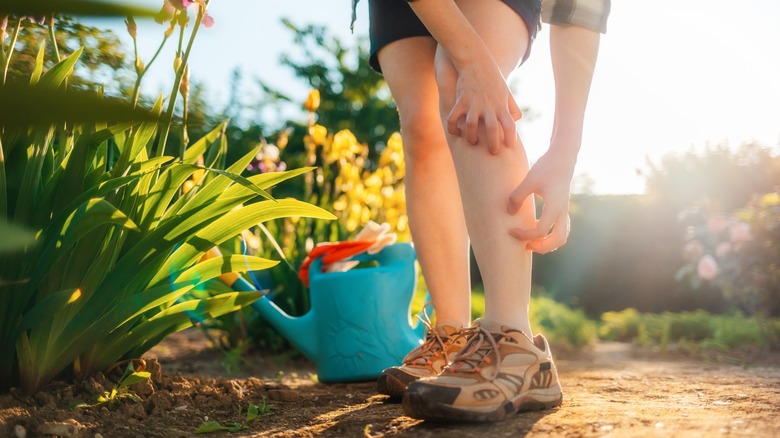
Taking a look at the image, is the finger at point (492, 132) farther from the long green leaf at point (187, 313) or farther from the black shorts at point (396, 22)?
the long green leaf at point (187, 313)

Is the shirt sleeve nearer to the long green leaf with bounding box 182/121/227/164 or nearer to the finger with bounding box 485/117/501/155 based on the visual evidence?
the finger with bounding box 485/117/501/155

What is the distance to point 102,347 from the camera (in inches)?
54.7

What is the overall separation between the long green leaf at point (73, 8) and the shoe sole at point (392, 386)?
1.26 metres

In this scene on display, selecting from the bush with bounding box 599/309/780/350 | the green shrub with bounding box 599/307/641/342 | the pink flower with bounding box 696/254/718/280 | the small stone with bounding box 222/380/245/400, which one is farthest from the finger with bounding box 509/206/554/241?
the green shrub with bounding box 599/307/641/342

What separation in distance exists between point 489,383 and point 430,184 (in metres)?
0.59

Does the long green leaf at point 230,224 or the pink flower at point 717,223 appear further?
the pink flower at point 717,223

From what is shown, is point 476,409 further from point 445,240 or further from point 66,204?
point 66,204

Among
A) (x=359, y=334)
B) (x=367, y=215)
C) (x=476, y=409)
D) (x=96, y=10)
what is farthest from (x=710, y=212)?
(x=96, y=10)

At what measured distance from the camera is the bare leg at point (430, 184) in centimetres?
155

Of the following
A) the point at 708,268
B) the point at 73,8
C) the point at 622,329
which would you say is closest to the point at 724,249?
the point at 708,268

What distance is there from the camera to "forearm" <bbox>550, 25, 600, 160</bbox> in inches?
52.3

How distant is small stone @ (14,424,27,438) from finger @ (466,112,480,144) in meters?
0.91

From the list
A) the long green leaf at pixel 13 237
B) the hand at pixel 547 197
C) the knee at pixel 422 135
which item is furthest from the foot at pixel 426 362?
the long green leaf at pixel 13 237

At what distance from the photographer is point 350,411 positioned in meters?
1.42
